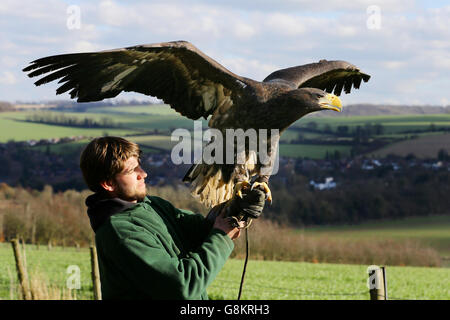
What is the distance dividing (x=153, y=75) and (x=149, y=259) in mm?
1986

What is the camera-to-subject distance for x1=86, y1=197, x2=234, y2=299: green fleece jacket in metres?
2.08

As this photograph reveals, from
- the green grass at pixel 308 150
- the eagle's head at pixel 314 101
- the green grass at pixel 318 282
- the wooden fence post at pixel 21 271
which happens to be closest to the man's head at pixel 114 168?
the eagle's head at pixel 314 101

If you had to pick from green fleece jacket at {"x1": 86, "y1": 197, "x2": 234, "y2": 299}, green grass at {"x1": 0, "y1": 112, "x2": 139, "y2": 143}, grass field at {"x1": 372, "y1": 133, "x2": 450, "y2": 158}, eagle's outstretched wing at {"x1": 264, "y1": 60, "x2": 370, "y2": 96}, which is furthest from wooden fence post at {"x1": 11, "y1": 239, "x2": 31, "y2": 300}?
grass field at {"x1": 372, "y1": 133, "x2": 450, "y2": 158}

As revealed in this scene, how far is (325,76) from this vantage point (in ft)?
13.7

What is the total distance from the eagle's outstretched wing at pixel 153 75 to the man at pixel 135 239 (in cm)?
103

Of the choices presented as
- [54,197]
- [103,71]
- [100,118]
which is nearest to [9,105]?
[100,118]

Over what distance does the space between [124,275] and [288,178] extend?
58209 mm

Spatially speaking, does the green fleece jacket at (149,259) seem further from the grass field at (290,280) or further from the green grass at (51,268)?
the grass field at (290,280)

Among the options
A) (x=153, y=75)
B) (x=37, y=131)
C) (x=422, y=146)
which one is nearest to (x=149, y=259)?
(x=153, y=75)

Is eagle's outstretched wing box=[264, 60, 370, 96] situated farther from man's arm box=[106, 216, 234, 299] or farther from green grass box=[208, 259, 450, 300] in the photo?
green grass box=[208, 259, 450, 300]

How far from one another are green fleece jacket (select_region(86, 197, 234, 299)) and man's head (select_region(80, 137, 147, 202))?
0.26 feet

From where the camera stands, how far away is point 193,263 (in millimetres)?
2135

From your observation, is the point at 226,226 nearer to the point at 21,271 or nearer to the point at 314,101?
the point at 314,101

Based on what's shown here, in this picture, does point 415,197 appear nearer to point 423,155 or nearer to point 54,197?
point 423,155
